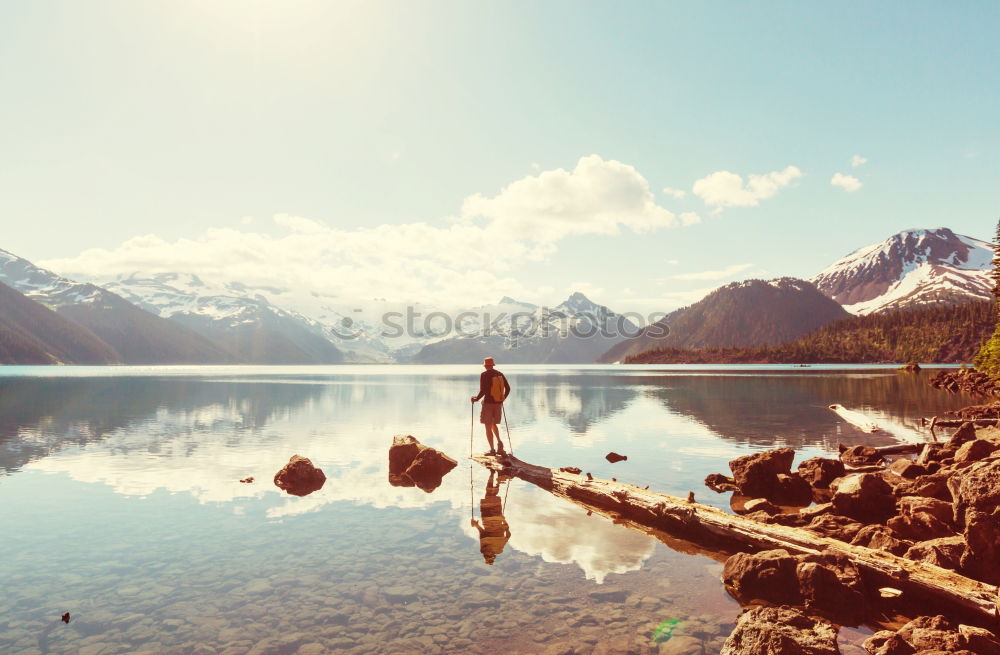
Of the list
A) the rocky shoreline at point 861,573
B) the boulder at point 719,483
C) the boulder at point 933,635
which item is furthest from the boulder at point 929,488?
the boulder at point 933,635

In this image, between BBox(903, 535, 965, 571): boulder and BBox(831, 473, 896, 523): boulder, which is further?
BBox(831, 473, 896, 523): boulder

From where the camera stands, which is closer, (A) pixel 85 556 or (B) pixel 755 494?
(A) pixel 85 556

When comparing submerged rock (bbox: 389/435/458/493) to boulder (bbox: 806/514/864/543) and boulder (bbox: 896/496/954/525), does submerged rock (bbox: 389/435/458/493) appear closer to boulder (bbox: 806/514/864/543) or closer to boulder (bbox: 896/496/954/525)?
boulder (bbox: 806/514/864/543)

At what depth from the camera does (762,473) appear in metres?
20.8

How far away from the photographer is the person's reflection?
566 inches

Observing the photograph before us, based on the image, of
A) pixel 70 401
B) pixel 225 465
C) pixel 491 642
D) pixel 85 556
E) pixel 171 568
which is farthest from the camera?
pixel 70 401

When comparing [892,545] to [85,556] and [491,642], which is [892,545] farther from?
[85,556]

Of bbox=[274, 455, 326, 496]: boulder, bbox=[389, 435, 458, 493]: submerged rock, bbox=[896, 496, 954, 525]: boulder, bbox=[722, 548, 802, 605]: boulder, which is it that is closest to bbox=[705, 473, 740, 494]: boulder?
bbox=[896, 496, 954, 525]: boulder

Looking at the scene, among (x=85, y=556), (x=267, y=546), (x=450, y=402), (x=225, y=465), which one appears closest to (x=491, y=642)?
(x=267, y=546)

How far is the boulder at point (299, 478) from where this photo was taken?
2170 cm

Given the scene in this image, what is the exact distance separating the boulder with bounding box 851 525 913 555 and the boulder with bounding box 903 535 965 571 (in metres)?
0.37

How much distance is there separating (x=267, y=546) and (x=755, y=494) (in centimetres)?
1681

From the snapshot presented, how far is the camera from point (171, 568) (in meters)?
13.1

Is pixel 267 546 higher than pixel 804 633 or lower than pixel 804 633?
lower
